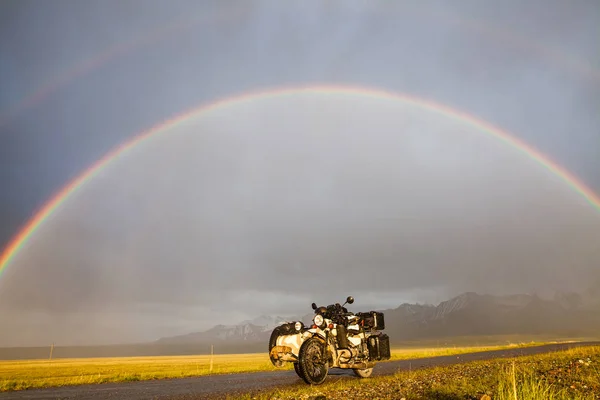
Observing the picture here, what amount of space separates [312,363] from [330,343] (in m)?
1.24

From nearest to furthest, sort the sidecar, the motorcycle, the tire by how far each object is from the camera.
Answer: the motorcycle < the sidecar < the tire

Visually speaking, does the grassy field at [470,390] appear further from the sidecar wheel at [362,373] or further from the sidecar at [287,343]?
the sidecar wheel at [362,373]

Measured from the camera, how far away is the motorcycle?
1633cm

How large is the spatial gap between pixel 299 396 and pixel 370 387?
304 centimetres

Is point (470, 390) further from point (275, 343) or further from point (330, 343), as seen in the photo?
point (275, 343)

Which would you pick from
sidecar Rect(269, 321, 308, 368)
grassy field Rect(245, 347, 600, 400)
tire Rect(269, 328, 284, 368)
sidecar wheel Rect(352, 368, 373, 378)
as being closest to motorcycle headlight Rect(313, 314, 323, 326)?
sidecar Rect(269, 321, 308, 368)

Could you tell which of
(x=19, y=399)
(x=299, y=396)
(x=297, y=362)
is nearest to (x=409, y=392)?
(x=299, y=396)

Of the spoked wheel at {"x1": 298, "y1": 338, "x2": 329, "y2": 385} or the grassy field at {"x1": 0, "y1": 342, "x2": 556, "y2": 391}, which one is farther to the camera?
the grassy field at {"x1": 0, "y1": 342, "x2": 556, "y2": 391}

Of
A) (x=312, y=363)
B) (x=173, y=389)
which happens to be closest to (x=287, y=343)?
(x=312, y=363)

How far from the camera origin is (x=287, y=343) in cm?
1694

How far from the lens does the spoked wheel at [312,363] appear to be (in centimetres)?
1571

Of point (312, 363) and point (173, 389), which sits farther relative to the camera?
point (173, 389)

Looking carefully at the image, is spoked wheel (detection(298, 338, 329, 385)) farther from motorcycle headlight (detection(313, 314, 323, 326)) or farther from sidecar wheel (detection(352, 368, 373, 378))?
sidecar wheel (detection(352, 368, 373, 378))

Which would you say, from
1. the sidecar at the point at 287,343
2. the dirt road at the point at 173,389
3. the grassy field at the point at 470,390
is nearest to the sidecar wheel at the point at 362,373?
the dirt road at the point at 173,389
